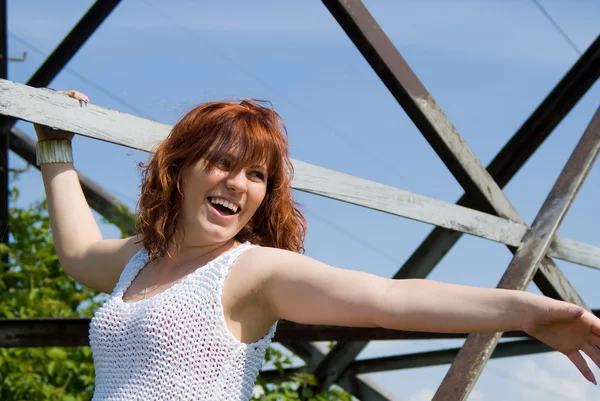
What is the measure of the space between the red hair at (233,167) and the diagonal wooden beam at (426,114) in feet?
3.57

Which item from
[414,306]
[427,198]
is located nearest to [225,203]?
[414,306]

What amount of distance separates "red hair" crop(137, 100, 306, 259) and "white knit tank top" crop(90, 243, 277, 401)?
157 mm

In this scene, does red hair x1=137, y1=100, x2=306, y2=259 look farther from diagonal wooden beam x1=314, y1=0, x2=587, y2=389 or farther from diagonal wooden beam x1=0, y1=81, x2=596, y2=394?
diagonal wooden beam x1=314, y1=0, x2=587, y2=389

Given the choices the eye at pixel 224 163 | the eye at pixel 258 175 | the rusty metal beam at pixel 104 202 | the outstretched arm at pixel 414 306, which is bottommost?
the outstretched arm at pixel 414 306

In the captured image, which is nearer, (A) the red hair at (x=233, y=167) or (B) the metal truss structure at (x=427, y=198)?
(A) the red hair at (x=233, y=167)

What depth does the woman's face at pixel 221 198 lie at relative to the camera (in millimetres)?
1785

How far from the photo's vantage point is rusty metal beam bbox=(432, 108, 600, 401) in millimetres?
2779

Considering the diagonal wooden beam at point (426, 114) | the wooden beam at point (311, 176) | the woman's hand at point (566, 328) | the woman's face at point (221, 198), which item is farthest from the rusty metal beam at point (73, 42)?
the woman's hand at point (566, 328)

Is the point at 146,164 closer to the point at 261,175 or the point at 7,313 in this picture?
the point at 261,175

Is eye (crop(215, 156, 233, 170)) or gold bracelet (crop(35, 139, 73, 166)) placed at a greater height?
eye (crop(215, 156, 233, 170))

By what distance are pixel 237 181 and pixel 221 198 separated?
51 mm

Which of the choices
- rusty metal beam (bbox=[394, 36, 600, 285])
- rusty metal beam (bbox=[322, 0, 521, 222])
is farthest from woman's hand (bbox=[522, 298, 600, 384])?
rusty metal beam (bbox=[394, 36, 600, 285])

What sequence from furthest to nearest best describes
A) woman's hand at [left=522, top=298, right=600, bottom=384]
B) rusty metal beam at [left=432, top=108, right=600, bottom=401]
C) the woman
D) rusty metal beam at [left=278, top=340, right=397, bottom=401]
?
rusty metal beam at [left=278, top=340, right=397, bottom=401], rusty metal beam at [left=432, top=108, right=600, bottom=401], the woman, woman's hand at [left=522, top=298, right=600, bottom=384]

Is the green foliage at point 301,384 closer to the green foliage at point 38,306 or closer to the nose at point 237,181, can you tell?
the green foliage at point 38,306
